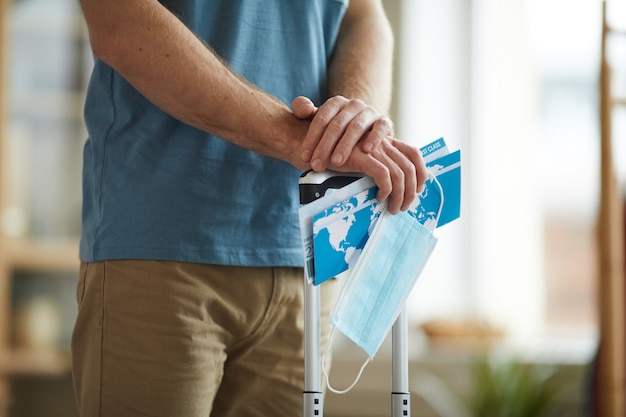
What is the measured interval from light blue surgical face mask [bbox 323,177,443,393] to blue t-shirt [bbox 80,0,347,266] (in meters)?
0.17

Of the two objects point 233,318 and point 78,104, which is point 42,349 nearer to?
point 78,104

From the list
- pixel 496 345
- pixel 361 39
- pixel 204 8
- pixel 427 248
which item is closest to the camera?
pixel 427 248

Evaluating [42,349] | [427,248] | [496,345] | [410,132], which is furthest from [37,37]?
[427,248]

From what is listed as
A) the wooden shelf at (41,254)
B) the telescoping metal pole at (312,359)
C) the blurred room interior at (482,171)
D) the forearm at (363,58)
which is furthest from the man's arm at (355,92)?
the wooden shelf at (41,254)

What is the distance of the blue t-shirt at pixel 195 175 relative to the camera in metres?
0.95

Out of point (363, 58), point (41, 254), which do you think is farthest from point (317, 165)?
point (41, 254)

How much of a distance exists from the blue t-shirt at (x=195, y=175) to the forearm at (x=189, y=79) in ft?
0.23

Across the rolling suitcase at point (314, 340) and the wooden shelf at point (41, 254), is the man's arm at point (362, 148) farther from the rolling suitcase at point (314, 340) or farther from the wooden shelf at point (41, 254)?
the wooden shelf at point (41, 254)

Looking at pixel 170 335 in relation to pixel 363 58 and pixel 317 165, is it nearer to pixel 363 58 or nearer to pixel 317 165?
pixel 317 165

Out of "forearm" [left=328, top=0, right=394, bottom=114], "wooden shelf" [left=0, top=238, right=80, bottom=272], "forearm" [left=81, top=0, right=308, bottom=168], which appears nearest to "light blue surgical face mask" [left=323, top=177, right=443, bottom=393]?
"forearm" [left=81, top=0, right=308, bottom=168]

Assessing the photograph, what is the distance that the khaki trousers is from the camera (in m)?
0.93

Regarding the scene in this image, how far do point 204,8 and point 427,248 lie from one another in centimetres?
41

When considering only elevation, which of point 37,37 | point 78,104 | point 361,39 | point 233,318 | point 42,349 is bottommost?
point 42,349

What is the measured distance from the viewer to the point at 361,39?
114cm
